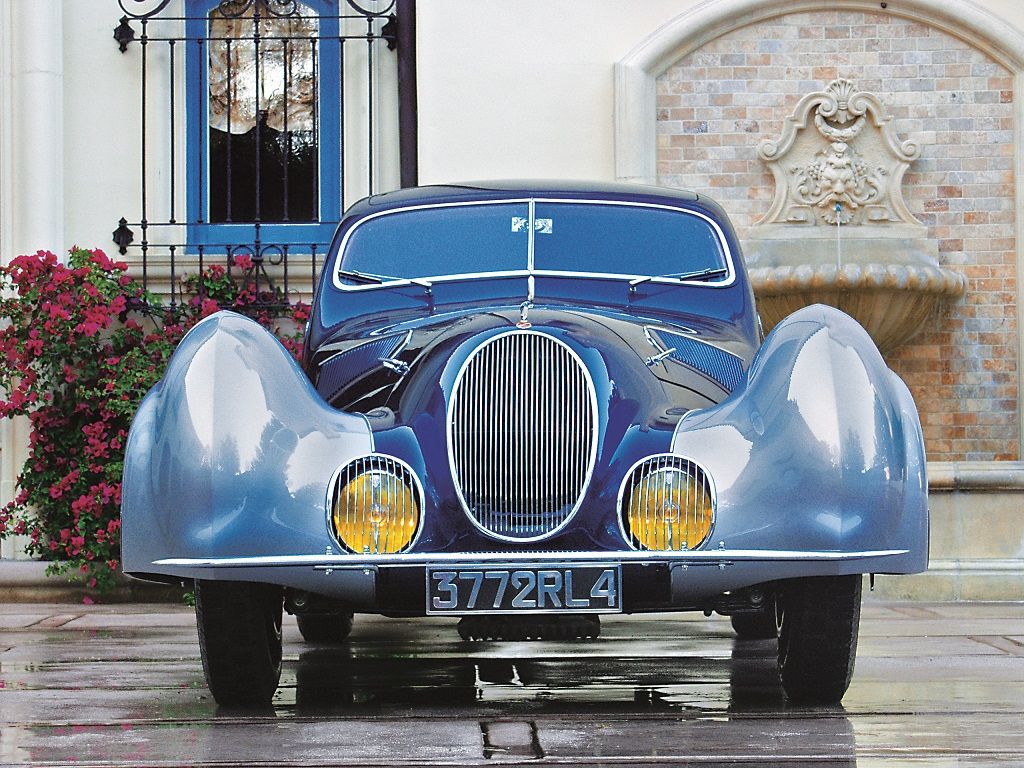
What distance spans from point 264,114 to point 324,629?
186 inches

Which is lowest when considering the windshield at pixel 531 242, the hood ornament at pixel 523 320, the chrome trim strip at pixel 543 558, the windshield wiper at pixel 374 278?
the chrome trim strip at pixel 543 558

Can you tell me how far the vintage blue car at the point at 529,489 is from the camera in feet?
12.2

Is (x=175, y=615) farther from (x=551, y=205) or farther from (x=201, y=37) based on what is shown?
(x=201, y=37)

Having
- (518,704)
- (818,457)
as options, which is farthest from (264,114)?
(818,457)

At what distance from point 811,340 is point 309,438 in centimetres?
126

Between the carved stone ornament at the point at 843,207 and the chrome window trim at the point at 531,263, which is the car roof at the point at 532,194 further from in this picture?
the carved stone ornament at the point at 843,207

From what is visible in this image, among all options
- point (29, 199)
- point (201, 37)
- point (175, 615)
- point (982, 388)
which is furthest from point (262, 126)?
point (982, 388)

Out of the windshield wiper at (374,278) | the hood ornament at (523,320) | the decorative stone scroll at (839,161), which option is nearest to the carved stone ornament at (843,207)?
the decorative stone scroll at (839,161)

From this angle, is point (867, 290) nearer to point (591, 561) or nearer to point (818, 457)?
point (818, 457)

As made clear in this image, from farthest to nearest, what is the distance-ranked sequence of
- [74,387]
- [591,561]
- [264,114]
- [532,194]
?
[264,114]
[74,387]
[532,194]
[591,561]

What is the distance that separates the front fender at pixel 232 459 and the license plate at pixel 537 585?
1.13 feet

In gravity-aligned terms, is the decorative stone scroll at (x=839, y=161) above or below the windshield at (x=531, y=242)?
above

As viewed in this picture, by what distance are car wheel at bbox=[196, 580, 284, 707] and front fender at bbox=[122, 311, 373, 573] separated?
7.9 inches

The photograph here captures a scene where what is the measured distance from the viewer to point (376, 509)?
12.4 feet
